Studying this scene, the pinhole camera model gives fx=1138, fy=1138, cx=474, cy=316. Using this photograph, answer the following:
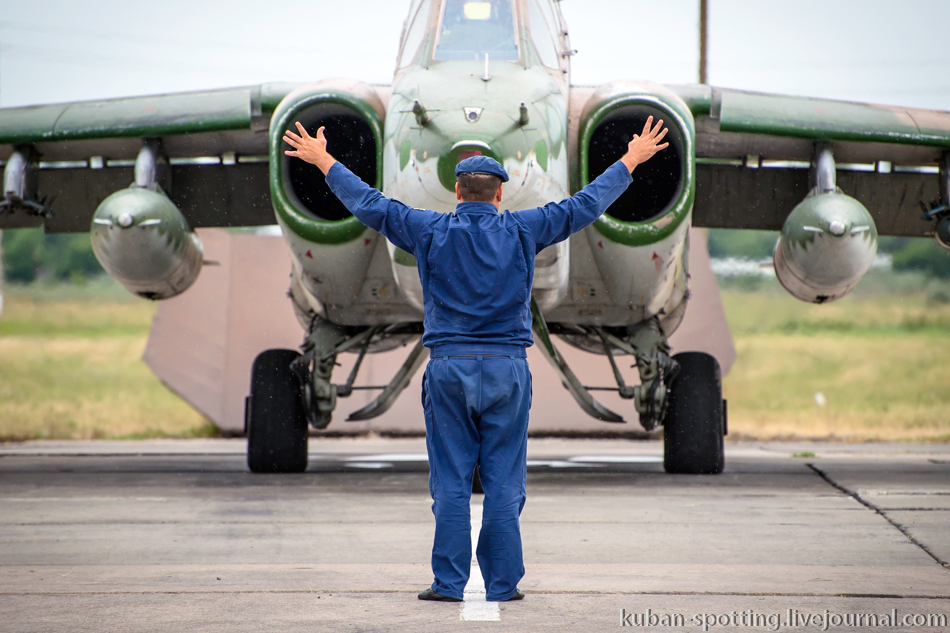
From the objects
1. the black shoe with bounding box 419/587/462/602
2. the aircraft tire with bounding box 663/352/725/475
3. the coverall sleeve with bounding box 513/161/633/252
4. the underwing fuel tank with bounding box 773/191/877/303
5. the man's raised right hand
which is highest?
the man's raised right hand

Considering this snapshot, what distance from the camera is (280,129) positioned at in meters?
7.46

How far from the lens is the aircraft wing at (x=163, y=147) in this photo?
8859 mm

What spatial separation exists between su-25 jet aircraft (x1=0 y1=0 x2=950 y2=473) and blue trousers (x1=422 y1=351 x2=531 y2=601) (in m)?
2.07

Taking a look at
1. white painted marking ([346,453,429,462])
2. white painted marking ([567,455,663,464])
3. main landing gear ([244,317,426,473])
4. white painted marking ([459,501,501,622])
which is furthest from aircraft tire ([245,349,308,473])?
white painted marking ([459,501,501,622])

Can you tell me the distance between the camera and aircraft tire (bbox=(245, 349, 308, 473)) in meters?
8.85

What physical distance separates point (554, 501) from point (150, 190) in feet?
13.1

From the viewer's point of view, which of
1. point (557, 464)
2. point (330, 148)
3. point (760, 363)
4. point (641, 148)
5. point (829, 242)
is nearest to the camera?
point (641, 148)

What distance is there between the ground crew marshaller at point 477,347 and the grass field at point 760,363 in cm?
1420

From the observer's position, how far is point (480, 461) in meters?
4.01

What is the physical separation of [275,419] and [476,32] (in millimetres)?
3508

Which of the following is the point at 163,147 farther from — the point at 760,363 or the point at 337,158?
the point at 760,363

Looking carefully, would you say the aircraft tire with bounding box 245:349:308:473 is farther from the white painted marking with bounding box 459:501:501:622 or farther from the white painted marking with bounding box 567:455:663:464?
the white painted marking with bounding box 459:501:501:622

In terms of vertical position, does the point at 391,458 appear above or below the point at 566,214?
below

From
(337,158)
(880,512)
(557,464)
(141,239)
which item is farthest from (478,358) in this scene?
(557,464)
